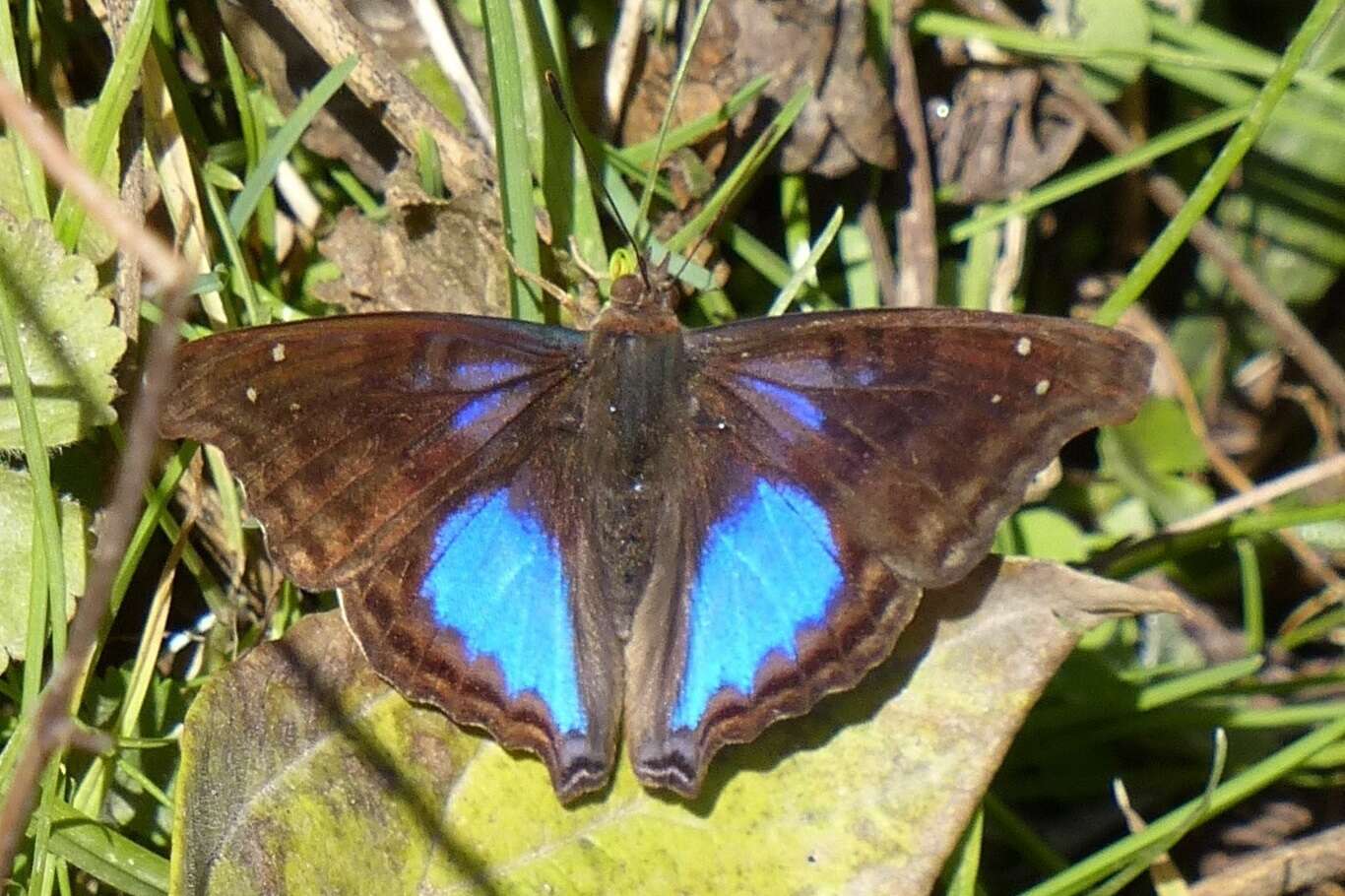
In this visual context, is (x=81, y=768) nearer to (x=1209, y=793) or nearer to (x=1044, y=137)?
(x=1209, y=793)

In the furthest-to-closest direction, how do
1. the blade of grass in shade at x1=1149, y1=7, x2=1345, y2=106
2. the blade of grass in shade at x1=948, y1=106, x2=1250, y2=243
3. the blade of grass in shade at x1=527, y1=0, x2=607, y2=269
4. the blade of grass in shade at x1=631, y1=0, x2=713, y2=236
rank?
the blade of grass in shade at x1=1149, y1=7, x2=1345, y2=106, the blade of grass in shade at x1=948, y1=106, x2=1250, y2=243, the blade of grass in shade at x1=527, y1=0, x2=607, y2=269, the blade of grass in shade at x1=631, y1=0, x2=713, y2=236

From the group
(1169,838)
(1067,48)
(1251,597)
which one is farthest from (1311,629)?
(1067,48)

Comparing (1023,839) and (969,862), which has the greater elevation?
(1023,839)

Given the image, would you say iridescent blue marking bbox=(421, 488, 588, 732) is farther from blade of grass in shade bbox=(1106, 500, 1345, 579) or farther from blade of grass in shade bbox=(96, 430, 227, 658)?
blade of grass in shade bbox=(1106, 500, 1345, 579)

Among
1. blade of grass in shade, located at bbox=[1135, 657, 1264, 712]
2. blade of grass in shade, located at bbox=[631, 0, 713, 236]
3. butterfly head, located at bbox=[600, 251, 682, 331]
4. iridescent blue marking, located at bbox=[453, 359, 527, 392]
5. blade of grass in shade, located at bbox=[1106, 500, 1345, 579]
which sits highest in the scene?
blade of grass in shade, located at bbox=[631, 0, 713, 236]

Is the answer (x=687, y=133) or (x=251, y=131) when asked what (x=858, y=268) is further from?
(x=251, y=131)

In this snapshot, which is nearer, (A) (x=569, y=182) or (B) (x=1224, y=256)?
(A) (x=569, y=182)

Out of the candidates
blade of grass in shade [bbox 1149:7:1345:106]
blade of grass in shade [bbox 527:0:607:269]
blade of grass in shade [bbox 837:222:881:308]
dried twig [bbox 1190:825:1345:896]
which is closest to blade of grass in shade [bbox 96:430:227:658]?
blade of grass in shade [bbox 527:0:607:269]

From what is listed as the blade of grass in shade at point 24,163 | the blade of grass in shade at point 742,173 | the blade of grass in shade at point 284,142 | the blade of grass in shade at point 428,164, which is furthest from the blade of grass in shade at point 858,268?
the blade of grass in shade at point 24,163
